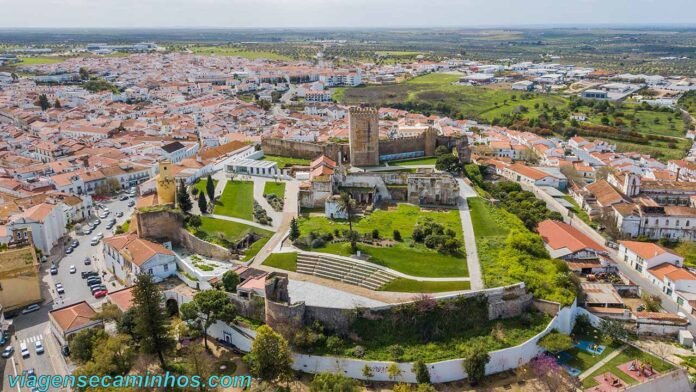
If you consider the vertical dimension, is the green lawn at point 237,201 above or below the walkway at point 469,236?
above

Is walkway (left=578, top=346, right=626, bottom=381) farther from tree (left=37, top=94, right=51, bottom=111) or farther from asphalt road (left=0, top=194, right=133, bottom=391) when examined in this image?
tree (left=37, top=94, right=51, bottom=111)

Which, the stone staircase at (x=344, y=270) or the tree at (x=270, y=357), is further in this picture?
the stone staircase at (x=344, y=270)

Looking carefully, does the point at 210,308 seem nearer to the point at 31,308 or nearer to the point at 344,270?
the point at 344,270

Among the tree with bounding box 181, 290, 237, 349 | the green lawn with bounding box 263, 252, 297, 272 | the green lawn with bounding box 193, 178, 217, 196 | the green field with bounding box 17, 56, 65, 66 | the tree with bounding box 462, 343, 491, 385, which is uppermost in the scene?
the green field with bounding box 17, 56, 65, 66

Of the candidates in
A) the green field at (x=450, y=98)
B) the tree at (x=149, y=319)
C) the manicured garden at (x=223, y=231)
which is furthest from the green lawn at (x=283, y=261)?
the green field at (x=450, y=98)

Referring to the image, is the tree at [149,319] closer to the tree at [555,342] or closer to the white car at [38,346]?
the white car at [38,346]

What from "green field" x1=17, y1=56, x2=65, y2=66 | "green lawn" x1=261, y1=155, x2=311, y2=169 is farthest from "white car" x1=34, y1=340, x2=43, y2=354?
"green field" x1=17, y1=56, x2=65, y2=66

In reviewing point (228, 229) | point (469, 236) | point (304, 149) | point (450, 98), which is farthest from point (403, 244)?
point (450, 98)
